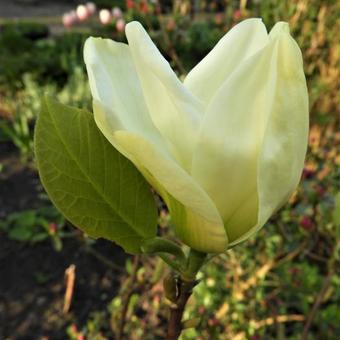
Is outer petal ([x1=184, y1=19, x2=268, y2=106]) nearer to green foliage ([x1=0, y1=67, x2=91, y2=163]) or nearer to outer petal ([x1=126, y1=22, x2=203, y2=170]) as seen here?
outer petal ([x1=126, y1=22, x2=203, y2=170])

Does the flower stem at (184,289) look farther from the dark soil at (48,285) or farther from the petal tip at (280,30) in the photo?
the dark soil at (48,285)

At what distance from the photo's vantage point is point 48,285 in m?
2.15

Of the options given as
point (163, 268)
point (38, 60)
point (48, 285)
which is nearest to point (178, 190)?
point (163, 268)

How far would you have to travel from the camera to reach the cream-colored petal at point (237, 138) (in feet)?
1.18

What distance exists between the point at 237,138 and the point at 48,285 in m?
1.93

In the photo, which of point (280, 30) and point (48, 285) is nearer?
point (280, 30)

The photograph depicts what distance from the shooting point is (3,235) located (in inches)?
97.0

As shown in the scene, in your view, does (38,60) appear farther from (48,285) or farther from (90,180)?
(90,180)

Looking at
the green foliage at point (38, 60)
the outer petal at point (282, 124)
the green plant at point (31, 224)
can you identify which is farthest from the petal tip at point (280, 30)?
the green foliage at point (38, 60)

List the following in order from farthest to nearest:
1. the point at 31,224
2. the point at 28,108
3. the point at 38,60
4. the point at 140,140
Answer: the point at 38,60, the point at 28,108, the point at 31,224, the point at 140,140

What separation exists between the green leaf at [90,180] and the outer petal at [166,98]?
4 centimetres

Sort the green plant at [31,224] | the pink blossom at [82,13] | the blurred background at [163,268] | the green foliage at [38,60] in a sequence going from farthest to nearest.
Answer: the green foliage at [38,60] → the pink blossom at [82,13] → the green plant at [31,224] → the blurred background at [163,268]

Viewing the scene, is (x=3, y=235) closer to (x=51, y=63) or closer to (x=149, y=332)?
(x=149, y=332)

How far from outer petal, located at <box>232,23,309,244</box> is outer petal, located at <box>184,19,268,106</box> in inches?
1.9
